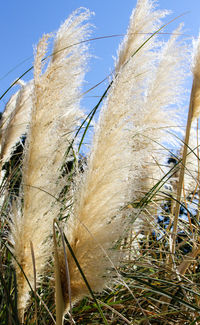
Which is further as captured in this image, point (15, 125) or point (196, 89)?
point (15, 125)

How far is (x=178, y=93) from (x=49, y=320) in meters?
1.89

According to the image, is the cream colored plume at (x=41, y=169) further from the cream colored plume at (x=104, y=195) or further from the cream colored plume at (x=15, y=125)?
the cream colored plume at (x=15, y=125)

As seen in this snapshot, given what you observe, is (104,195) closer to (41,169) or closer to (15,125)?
(41,169)

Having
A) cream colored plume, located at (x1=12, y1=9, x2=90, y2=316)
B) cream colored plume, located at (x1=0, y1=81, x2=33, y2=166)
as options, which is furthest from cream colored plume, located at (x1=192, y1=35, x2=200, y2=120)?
cream colored plume, located at (x1=0, y1=81, x2=33, y2=166)

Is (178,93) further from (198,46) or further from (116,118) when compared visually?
(116,118)

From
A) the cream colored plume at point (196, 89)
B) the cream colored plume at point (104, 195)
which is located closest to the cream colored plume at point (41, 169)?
the cream colored plume at point (104, 195)

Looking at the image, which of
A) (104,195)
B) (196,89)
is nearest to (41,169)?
(104,195)

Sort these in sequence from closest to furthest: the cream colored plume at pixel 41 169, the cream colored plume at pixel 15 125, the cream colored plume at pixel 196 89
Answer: the cream colored plume at pixel 41 169
the cream colored plume at pixel 196 89
the cream colored plume at pixel 15 125

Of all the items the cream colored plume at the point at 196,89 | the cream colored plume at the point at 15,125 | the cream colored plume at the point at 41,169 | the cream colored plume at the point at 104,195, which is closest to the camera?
the cream colored plume at the point at 104,195

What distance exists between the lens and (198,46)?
8.84ft

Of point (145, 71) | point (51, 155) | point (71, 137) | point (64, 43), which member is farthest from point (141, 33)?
point (51, 155)

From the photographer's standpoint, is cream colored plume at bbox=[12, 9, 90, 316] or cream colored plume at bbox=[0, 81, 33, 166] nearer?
cream colored plume at bbox=[12, 9, 90, 316]

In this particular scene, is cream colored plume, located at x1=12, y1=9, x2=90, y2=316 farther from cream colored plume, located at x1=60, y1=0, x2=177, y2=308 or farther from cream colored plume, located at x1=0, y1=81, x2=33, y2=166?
cream colored plume, located at x1=0, y1=81, x2=33, y2=166

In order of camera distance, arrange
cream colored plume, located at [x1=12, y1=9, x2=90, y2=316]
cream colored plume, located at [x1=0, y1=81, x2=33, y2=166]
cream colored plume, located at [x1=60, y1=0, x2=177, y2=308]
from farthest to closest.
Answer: cream colored plume, located at [x1=0, y1=81, x2=33, y2=166] → cream colored plume, located at [x1=12, y1=9, x2=90, y2=316] → cream colored plume, located at [x1=60, y1=0, x2=177, y2=308]
